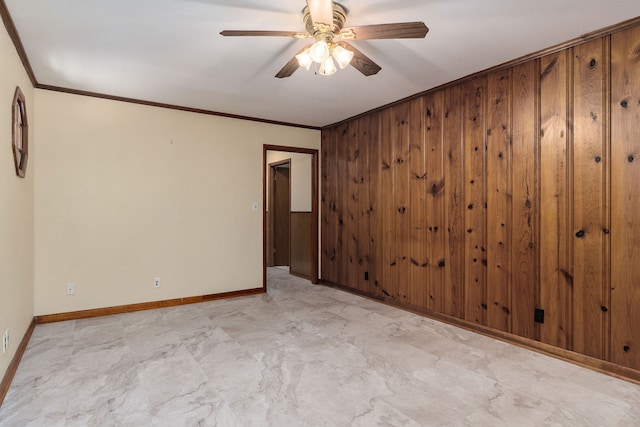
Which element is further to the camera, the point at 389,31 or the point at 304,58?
the point at 304,58

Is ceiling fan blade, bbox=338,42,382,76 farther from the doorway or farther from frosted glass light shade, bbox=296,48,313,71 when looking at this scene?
the doorway

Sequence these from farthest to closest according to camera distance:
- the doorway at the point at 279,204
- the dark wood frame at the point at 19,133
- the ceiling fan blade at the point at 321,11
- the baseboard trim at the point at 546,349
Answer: the doorway at the point at 279,204, the dark wood frame at the point at 19,133, the baseboard trim at the point at 546,349, the ceiling fan blade at the point at 321,11

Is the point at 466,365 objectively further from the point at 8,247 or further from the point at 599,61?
the point at 8,247

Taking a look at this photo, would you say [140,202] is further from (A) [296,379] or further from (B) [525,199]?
(B) [525,199]

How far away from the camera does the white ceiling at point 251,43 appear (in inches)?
82.7

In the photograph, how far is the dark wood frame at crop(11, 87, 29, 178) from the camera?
7.97 ft

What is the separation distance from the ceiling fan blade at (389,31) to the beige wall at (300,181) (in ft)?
11.1

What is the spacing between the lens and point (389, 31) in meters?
1.97

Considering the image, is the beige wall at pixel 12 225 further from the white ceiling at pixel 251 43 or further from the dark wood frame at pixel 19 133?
the white ceiling at pixel 251 43

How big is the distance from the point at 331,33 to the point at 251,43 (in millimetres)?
741

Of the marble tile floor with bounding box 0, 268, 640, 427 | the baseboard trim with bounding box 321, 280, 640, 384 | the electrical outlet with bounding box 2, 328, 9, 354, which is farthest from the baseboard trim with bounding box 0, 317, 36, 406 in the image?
the baseboard trim with bounding box 321, 280, 640, 384

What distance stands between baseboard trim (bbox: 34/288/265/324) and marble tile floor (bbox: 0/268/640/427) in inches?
6.3

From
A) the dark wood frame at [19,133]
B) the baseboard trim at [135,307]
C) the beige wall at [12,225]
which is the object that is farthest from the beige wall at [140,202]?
the dark wood frame at [19,133]

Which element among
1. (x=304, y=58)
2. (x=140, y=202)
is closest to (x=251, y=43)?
(x=304, y=58)
